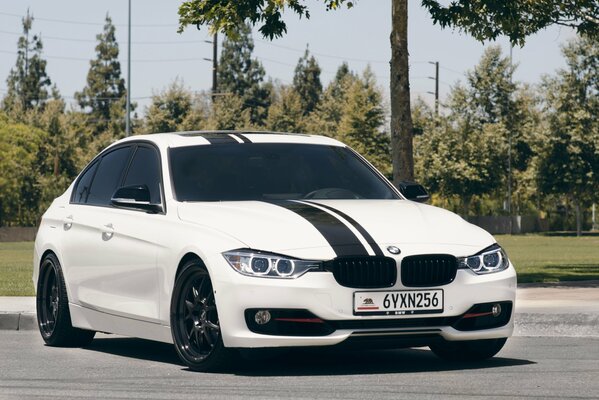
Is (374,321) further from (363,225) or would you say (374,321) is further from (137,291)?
(137,291)

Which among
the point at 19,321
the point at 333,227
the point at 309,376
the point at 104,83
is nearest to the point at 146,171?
the point at 333,227

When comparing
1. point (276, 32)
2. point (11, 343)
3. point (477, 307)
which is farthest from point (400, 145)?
point (477, 307)

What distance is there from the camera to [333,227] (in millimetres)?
8188

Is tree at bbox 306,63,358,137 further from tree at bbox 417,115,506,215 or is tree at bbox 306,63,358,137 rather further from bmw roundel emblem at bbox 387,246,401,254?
bmw roundel emblem at bbox 387,246,401,254

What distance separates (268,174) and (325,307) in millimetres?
1711

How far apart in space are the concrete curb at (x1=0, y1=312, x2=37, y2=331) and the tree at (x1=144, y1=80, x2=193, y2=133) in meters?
57.7

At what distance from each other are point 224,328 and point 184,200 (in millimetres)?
1305

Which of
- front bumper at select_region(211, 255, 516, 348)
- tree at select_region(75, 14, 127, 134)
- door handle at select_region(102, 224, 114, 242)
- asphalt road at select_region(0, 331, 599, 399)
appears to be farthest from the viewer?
tree at select_region(75, 14, 127, 134)

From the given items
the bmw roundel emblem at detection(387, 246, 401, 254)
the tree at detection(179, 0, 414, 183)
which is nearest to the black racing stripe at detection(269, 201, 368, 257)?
the bmw roundel emblem at detection(387, 246, 401, 254)

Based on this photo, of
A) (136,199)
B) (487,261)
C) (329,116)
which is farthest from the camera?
(329,116)

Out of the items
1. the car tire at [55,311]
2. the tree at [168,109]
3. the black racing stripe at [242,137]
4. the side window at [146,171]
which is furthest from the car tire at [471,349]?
the tree at [168,109]

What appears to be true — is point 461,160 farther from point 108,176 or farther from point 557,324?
point 108,176

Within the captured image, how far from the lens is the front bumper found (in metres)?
7.91

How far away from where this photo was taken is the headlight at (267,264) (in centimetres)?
793
